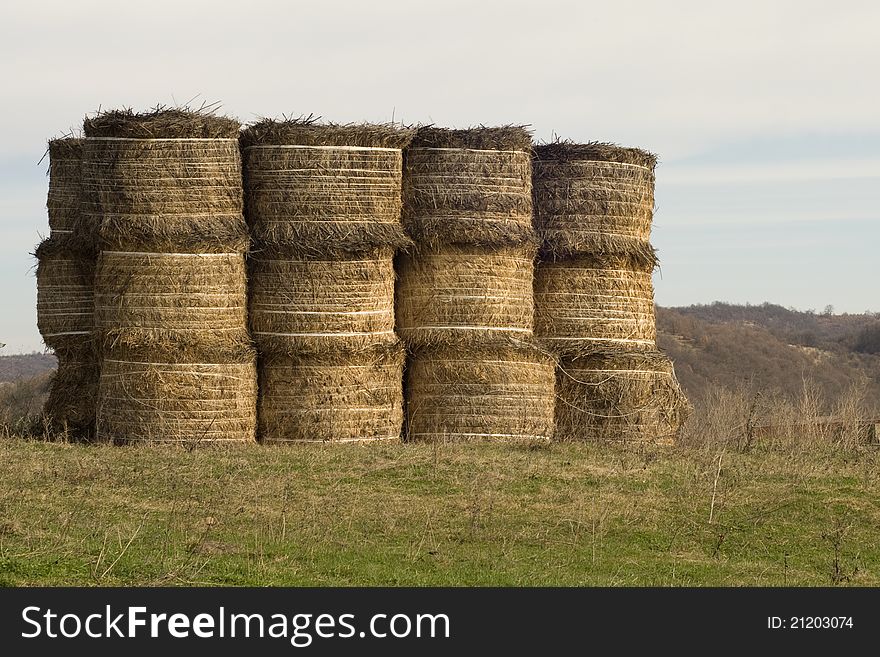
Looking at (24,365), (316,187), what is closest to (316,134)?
(316,187)

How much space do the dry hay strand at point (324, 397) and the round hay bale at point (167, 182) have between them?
5.53 ft

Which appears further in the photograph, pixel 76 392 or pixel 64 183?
pixel 64 183

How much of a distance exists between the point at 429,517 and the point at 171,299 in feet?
18.2

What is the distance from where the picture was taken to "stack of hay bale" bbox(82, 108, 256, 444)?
59.6ft

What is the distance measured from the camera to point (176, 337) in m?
Result: 18.2

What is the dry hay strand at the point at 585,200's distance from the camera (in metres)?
20.2

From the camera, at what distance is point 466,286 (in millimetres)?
19281

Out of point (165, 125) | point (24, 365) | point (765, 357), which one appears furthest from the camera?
point (24, 365)

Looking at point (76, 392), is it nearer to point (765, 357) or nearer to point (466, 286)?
point (466, 286)

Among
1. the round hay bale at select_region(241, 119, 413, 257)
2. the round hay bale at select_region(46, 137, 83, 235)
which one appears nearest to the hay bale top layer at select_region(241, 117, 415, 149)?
the round hay bale at select_region(241, 119, 413, 257)

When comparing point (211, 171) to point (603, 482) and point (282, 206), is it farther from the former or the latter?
→ point (603, 482)

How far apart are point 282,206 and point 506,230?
2903mm

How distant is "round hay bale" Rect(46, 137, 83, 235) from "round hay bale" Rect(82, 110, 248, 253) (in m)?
1.92

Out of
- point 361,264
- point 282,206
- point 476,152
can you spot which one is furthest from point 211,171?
point 476,152
